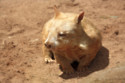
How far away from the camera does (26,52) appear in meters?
5.77

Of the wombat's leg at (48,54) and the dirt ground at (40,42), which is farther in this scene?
the wombat's leg at (48,54)

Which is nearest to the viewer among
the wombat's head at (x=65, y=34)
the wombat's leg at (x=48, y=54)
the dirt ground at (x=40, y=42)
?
the wombat's head at (x=65, y=34)

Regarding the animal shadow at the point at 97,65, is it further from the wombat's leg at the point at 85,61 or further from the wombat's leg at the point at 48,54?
the wombat's leg at the point at 48,54

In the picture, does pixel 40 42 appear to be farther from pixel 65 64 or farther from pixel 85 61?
pixel 85 61

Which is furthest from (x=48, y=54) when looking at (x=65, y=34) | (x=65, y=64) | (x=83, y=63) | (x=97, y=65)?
(x=65, y=34)

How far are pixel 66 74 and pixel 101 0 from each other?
511 centimetres

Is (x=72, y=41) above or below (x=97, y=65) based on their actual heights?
above

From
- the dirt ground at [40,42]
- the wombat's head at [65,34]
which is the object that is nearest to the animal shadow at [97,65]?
the dirt ground at [40,42]

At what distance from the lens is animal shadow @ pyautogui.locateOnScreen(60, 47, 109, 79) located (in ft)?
15.3

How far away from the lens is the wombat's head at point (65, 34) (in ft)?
13.7

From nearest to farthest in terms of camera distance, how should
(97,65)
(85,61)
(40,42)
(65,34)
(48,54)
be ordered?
1. (65,34)
2. (85,61)
3. (97,65)
4. (48,54)
5. (40,42)

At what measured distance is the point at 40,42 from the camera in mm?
6328

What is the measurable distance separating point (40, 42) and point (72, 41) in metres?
2.25

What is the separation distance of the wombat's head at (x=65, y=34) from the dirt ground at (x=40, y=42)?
0.79 meters
